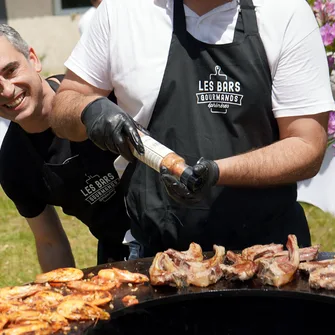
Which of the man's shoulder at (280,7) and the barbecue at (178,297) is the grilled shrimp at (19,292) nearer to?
the barbecue at (178,297)

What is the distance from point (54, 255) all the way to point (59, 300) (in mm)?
1689

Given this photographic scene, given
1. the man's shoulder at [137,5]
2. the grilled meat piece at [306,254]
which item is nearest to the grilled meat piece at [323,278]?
the grilled meat piece at [306,254]

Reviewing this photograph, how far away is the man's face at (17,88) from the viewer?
3240 mm

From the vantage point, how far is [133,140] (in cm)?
229

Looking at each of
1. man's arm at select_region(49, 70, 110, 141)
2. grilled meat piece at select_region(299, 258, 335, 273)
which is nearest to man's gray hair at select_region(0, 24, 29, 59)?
man's arm at select_region(49, 70, 110, 141)

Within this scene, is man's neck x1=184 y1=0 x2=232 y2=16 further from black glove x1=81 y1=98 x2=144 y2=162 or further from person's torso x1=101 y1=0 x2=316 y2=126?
black glove x1=81 y1=98 x2=144 y2=162

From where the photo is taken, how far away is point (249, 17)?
103 inches

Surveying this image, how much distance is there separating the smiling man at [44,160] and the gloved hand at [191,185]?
0.93 metres

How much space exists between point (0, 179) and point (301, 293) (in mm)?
1809

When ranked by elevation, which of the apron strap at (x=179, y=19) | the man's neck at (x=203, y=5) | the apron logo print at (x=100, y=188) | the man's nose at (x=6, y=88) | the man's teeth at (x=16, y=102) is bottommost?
the apron logo print at (x=100, y=188)

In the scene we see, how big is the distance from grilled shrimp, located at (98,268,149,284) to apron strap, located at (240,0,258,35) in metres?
0.95

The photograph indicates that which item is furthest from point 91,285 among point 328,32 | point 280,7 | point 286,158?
point 328,32

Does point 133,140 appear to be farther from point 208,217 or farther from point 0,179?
point 0,179

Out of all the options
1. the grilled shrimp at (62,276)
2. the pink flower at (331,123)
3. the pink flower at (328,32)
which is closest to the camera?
the grilled shrimp at (62,276)
